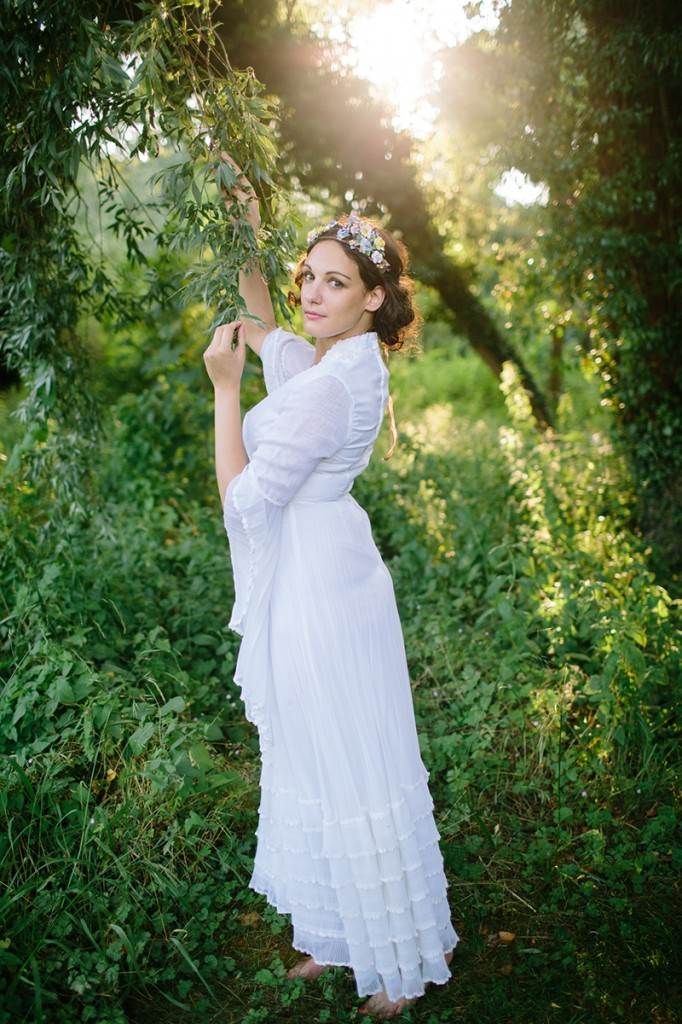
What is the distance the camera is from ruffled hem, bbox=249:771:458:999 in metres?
2.53

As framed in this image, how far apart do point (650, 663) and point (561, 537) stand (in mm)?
1145

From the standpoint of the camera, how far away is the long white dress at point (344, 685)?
2504mm

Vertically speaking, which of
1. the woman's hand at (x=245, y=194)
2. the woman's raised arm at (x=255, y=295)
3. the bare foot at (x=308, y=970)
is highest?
the woman's hand at (x=245, y=194)

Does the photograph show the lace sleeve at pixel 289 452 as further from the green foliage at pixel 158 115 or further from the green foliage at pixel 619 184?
the green foliage at pixel 619 184

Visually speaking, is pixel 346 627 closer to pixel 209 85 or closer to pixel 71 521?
pixel 209 85

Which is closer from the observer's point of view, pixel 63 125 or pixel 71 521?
pixel 63 125

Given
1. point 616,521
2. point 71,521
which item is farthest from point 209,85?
point 616,521

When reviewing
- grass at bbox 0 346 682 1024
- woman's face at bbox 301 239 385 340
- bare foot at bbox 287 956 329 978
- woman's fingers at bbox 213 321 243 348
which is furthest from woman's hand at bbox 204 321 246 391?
bare foot at bbox 287 956 329 978

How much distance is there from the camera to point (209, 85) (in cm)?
282

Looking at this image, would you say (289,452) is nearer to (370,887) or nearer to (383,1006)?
(370,887)

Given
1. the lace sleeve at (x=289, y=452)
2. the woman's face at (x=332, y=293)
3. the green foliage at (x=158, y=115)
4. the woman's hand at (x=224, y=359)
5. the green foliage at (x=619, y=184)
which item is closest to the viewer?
the lace sleeve at (x=289, y=452)

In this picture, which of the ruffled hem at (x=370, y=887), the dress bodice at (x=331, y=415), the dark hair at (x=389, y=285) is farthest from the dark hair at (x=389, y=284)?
the ruffled hem at (x=370, y=887)

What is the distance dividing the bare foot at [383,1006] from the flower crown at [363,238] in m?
2.42

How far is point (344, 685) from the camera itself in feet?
8.32
